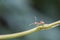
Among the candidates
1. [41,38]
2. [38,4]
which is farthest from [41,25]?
[38,4]

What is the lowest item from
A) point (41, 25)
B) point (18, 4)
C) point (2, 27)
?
point (41, 25)

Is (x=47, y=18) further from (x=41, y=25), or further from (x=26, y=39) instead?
(x=41, y=25)

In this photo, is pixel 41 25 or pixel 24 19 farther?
pixel 24 19

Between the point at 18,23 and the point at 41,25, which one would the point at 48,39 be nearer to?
the point at 18,23

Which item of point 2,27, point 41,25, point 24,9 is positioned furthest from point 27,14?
point 41,25

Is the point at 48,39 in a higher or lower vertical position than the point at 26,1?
lower

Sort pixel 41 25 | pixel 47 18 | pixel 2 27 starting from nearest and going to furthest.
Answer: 1. pixel 41 25
2. pixel 2 27
3. pixel 47 18

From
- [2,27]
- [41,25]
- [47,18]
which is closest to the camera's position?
[41,25]
